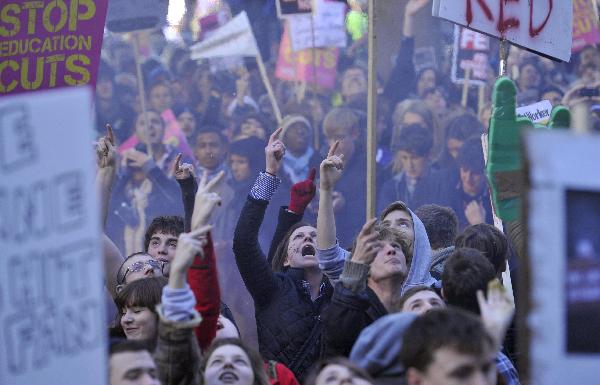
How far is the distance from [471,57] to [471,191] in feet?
3.79

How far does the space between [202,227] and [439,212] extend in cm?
213

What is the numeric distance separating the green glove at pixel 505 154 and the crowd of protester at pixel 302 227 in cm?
23

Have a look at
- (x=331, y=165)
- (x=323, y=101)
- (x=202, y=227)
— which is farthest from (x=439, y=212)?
(x=323, y=101)

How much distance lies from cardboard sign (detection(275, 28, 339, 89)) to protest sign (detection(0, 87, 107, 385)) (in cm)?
681

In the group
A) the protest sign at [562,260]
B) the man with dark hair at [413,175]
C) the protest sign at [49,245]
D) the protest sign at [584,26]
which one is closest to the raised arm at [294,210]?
the protest sign at [49,245]

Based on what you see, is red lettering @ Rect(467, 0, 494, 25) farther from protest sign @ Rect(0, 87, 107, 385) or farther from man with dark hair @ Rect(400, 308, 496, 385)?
protest sign @ Rect(0, 87, 107, 385)

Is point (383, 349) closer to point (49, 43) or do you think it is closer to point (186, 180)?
point (186, 180)

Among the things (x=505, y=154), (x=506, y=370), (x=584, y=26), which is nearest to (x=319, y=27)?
(x=584, y=26)

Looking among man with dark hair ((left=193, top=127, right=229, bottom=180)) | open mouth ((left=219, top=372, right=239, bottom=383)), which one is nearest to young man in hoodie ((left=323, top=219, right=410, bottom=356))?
open mouth ((left=219, top=372, right=239, bottom=383))

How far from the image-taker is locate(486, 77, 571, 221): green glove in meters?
4.24

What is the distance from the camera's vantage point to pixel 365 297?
4.20m

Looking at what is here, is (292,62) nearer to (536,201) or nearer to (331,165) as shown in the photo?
(331,165)

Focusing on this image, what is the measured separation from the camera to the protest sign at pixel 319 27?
9.70 meters

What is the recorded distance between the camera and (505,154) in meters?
4.30
